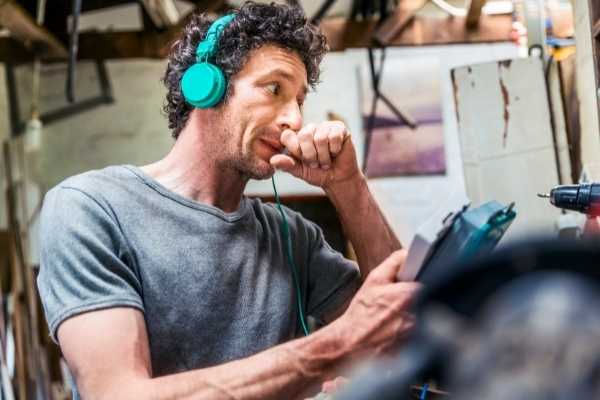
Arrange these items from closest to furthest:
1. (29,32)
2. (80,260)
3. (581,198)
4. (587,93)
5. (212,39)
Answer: (80,260) → (581,198) → (212,39) → (587,93) → (29,32)

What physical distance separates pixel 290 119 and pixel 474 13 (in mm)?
3336

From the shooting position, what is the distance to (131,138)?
546cm

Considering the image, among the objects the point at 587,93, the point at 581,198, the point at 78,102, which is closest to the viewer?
the point at 581,198

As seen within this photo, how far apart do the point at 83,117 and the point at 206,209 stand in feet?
13.9

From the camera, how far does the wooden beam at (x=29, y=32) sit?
3692mm

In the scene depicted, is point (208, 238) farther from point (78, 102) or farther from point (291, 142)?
point (78, 102)

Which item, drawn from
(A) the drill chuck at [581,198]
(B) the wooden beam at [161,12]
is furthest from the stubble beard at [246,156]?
(B) the wooden beam at [161,12]

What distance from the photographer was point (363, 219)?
5.03 ft

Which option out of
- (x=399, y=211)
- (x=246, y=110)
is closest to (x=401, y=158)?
(x=399, y=211)

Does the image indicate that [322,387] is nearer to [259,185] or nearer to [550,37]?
[550,37]

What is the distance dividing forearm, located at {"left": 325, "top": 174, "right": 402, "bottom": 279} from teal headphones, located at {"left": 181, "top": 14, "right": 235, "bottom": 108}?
297 millimetres

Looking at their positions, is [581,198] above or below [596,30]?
below

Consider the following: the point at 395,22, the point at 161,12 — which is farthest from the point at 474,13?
the point at 161,12

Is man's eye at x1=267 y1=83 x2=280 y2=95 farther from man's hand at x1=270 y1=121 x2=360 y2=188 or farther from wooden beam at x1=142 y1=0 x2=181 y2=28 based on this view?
wooden beam at x1=142 y1=0 x2=181 y2=28
